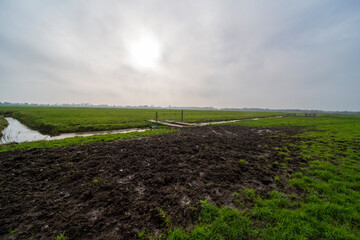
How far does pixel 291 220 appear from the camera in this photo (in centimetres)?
349

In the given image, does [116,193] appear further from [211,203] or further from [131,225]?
[211,203]

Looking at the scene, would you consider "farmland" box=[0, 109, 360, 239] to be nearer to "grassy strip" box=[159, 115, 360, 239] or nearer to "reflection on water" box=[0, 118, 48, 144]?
"grassy strip" box=[159, 115, 360, 239]

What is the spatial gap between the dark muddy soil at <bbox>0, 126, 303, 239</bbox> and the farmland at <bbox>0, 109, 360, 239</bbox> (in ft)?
0.08

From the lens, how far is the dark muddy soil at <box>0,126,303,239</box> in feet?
10.7

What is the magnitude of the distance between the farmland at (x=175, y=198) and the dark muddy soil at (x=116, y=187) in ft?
0.08

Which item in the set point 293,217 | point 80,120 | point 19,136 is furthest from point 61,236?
point 80,120

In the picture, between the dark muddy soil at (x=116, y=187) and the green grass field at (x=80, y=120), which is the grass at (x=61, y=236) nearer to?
the dark muddy soil at (x=116, y=187)

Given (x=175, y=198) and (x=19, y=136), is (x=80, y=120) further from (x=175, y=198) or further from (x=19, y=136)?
(x=175, y=198)

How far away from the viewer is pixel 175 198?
14.1 ft

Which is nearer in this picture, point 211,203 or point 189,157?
point 211,203

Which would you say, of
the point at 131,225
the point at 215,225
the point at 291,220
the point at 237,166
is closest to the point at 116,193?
the point at 131,225

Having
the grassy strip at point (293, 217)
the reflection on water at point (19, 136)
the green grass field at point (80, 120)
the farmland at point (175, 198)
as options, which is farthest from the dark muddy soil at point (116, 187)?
the green grass field at point (80, 120)

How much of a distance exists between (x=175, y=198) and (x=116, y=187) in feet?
7.10

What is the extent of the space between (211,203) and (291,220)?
6.61 ft
